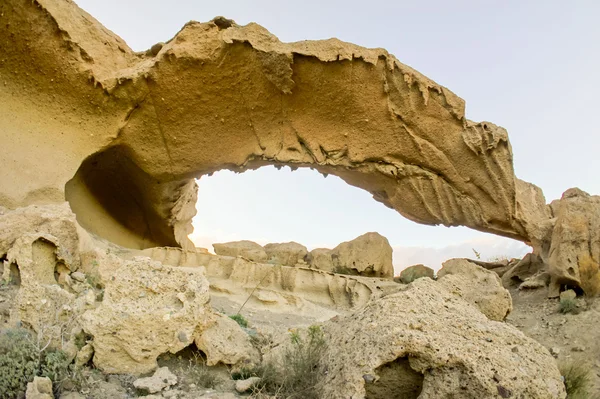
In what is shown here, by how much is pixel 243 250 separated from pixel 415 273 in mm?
3105

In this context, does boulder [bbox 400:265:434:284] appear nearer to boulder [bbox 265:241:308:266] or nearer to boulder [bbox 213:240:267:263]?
boulder [bbox 265:241:308:266]

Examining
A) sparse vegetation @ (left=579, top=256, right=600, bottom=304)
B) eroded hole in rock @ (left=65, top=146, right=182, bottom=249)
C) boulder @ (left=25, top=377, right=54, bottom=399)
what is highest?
eroded hole in rock @ (left=65, top=146, right=182, bottom=249)

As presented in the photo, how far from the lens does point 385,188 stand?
7637 millimetres

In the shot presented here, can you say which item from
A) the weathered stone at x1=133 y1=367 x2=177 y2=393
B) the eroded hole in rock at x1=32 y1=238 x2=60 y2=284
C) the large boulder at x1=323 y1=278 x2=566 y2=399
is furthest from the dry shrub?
the eroded hole in rock at x1=32 y1=238 x2=60 y2=284

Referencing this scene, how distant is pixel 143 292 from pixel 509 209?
21.0 feet

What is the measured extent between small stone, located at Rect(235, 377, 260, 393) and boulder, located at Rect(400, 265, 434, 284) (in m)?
5.81

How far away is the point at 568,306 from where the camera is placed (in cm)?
580

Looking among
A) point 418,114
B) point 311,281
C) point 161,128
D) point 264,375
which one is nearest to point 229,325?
point 264,375

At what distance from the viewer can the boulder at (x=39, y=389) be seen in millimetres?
2033

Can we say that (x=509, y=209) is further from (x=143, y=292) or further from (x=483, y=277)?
(x=143, y=292)

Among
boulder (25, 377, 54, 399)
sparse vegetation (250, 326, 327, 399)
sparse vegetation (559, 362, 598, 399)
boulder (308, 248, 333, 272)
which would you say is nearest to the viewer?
boulder (25, 377, 54, 399)

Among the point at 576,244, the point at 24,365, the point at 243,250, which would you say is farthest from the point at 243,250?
the point at 24,365

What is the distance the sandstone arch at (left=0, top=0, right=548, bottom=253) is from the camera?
19.5 feet

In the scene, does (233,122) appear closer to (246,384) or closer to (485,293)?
(485,293)
